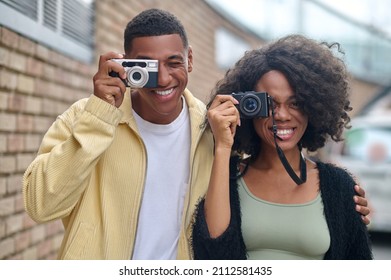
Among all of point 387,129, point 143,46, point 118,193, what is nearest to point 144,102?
point 143,46

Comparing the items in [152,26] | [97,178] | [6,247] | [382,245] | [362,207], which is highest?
[152,26]

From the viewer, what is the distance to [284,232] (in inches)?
78.8

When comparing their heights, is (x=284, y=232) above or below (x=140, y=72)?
below

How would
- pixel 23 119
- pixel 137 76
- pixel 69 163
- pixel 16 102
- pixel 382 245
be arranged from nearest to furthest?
pixel 69 163 → pixel 137 76 → pixel 16 102 → pixel 23 119 → pixel 382 245

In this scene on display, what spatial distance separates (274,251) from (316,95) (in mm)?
539

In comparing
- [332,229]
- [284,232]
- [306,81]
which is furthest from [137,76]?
[332,229]

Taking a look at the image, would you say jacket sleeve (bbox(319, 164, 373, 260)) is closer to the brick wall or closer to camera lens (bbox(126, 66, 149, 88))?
camera lens (bbox(126, 66, 149, 88))

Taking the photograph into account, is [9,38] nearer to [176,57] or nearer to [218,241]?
[176,57]

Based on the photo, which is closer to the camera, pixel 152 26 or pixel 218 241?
pixel 218 241

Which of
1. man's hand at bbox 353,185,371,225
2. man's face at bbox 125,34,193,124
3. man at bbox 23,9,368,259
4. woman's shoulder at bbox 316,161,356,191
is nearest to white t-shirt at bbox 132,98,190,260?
man at bbox 23,9,368,259

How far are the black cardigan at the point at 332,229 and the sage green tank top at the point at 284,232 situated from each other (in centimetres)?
3

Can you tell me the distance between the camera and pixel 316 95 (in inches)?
84.2

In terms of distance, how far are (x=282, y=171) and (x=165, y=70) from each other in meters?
0.53

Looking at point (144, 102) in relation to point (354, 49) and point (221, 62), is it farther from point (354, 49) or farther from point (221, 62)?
point (354, 49)
